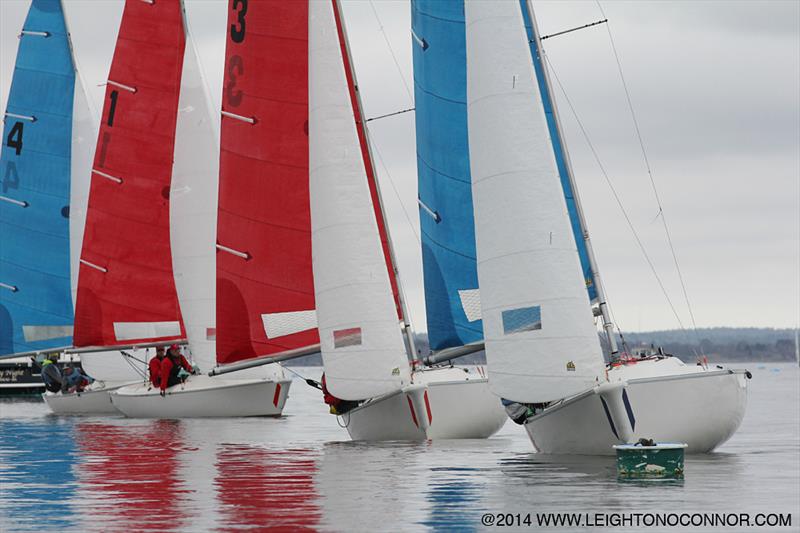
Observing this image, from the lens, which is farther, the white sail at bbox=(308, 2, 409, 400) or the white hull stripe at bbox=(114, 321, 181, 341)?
the white hull stripe at bbox=(114, 321, 181, 341)

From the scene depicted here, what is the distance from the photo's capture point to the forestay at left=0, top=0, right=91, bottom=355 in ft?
154

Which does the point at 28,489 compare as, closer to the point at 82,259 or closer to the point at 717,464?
the point at 717,464

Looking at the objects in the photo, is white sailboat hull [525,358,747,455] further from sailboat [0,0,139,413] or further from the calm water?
sailboat [0,0,139,413]

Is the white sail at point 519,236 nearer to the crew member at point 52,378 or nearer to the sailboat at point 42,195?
the crew member at point 52,378

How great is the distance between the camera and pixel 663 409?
2186 centimetres

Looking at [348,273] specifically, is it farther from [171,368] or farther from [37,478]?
[171,368]

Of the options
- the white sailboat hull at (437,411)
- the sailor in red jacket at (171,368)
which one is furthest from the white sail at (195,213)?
the white sailboat hull at (437,411)

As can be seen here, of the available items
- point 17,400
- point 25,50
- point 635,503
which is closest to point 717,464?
point 635,503

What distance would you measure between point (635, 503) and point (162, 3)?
27027mm

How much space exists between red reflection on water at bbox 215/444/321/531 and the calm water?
0.02 meters

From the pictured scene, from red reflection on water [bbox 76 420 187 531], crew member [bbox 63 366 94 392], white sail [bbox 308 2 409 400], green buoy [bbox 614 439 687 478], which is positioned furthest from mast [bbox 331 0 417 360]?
crew member [bbox 63 366 94 392]

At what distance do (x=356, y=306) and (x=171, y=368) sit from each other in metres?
13.4

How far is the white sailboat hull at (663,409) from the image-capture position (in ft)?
71.7

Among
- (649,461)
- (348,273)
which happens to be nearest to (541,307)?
(649,461)
